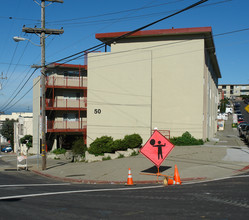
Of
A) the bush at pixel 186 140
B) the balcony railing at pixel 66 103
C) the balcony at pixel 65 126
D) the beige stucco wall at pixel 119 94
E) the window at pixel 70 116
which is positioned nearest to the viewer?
the bush at pixel 186 140

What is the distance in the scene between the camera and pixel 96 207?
338 inches

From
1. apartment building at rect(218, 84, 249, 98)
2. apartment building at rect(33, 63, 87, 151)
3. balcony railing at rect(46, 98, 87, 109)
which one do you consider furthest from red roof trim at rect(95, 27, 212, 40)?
apartment building at rect(218, 84, 249, 98)

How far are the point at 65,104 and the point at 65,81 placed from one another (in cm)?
274

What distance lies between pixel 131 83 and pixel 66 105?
1120 centimetres

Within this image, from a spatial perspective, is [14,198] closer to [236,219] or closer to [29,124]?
[236,219]

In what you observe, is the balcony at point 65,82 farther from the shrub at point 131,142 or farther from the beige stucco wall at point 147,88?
the shrub at point 131,142

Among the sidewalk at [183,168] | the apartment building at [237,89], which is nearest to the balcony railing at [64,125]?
the sidewalk at [183,168]

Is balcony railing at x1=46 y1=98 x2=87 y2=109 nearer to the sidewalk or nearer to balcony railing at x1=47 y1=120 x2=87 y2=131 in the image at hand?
balcony railing at x1=47 y1=120 x2=87 y2=131

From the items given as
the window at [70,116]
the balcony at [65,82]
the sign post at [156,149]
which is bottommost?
the sign post at [156,149]

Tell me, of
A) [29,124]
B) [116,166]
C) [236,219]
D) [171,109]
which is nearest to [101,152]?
[116,166]

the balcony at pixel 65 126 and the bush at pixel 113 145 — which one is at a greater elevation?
the balcony at pixel 65 126

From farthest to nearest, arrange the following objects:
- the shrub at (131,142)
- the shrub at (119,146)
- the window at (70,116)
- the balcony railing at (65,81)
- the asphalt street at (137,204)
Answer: the window at (70,116) → the balcony railing at (65,81) → the shrub at (131,142) → the shrub at (119,146) → the asphalt street at (137,204)

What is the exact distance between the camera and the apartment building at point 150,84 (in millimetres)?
26500

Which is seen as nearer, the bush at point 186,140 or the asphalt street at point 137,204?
the asphalt street at point 137,204
